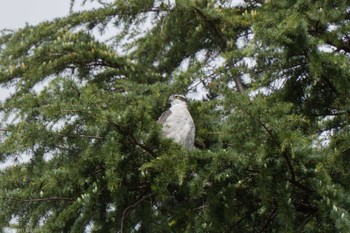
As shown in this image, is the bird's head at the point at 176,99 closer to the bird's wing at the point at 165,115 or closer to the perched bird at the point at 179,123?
the perched bird at the point at 179,123

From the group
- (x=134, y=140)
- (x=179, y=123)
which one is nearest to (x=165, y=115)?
(x=179, y=123)

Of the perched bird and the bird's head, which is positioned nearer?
the perched bird

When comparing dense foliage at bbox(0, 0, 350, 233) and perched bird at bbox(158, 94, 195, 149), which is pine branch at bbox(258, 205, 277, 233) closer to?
dense foliage at bbox(0, 0, 350, 233)

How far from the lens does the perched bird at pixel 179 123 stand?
4.61m

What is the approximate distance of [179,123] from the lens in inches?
182

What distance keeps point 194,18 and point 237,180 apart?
357cm

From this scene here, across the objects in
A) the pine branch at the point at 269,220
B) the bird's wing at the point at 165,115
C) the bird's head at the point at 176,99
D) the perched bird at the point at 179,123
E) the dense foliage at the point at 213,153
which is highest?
the bird's head at the point at 176,99

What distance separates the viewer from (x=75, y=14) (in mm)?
7156

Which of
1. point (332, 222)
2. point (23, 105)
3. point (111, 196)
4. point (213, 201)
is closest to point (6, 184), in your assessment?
point (23, 105)

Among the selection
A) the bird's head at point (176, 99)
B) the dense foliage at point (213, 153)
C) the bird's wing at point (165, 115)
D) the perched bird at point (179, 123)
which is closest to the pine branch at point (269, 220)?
the dense foliage at point (213, 153)

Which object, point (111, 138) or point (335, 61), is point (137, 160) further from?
point (335, 61)

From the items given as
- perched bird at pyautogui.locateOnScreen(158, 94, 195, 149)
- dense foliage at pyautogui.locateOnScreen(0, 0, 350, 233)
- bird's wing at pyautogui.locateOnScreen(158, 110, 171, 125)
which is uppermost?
bird's wing at pyautogui.locateOnScreen(158, 110, 171, 125)

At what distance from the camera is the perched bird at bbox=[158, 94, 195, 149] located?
4.61m

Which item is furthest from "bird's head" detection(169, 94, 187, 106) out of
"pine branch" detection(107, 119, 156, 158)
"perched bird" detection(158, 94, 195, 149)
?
"pine branch" detection(107, 119, 156, 158)
